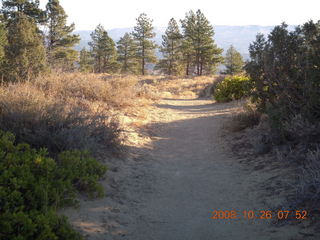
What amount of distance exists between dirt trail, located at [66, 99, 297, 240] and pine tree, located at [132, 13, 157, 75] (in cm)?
3972

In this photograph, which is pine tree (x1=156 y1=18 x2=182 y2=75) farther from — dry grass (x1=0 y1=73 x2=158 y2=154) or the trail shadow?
dry grass (x1=0 y1=73 x2=158 y2=154)

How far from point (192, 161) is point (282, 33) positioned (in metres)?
3.26

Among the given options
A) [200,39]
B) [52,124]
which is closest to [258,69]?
[52,124]

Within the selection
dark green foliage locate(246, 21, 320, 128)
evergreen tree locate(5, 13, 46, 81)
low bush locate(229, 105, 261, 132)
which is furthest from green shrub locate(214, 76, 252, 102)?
evergreen tree locate(5, 13, 46, 81)

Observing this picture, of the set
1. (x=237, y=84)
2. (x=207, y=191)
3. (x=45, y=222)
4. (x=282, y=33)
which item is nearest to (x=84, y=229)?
(x=45, y=222)

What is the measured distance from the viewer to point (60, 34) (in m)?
31.3

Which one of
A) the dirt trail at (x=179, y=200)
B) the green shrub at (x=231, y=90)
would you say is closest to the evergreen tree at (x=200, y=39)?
the green shrub at (x=231, y=90)

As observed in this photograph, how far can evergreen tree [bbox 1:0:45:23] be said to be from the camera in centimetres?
2191

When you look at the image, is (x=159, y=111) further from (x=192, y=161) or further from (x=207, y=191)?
(x=207, y=191)

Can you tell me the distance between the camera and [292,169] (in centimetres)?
486

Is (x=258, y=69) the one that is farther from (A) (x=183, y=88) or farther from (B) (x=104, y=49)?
(B) (x=104, y=49)

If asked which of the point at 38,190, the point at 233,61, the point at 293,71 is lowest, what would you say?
the point at 38,190
